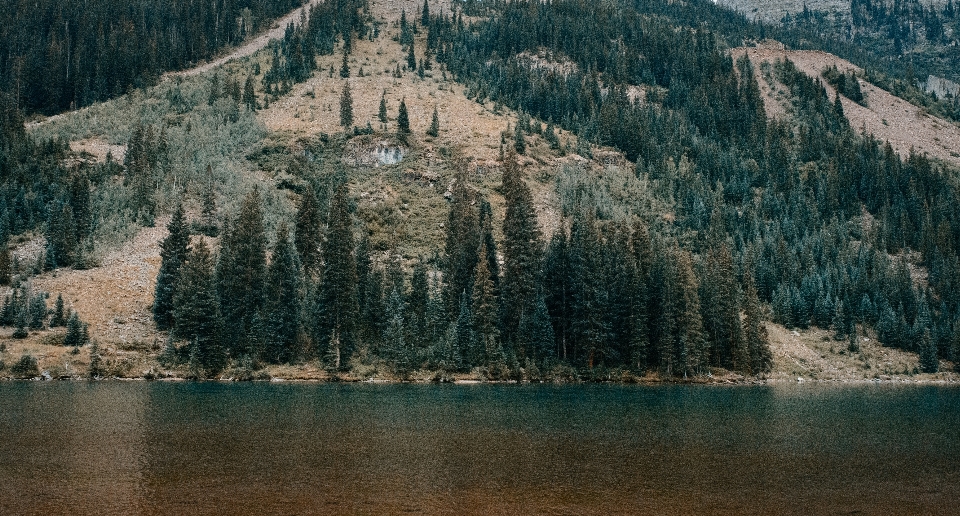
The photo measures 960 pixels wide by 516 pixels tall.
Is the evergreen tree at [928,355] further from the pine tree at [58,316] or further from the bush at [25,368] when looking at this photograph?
the pine tree at [58,316]

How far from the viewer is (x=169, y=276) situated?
86.6 metres

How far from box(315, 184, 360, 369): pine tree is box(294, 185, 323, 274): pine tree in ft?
27.8

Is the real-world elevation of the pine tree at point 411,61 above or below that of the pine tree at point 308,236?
above

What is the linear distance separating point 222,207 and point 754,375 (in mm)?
90586

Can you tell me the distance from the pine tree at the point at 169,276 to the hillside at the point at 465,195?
1.89 m

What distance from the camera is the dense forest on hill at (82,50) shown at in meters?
162

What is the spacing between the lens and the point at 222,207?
113062mm

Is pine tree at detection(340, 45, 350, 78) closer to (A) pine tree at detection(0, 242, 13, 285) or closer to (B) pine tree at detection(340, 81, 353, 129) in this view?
(B) pine tree at detection(340, 81, 353, 129)

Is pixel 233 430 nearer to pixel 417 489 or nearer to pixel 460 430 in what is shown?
pixel 460 430

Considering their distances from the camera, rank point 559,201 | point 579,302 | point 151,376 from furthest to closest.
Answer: point 559,201 < point 579,302 < point 151,376

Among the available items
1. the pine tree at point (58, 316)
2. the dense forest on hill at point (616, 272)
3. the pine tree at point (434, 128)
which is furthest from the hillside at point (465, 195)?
the pine tree at point (58, 316)

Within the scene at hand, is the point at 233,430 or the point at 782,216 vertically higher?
the point at 782,216

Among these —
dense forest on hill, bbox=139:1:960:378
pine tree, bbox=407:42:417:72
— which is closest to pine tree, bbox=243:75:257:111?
dense forest on hill, bbox=139:1:960:378

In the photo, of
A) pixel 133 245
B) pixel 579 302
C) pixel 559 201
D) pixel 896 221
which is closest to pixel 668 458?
pixel 579 302
